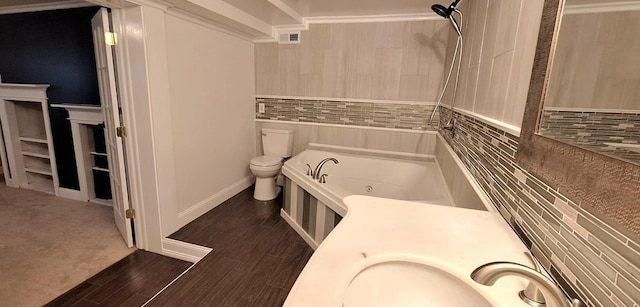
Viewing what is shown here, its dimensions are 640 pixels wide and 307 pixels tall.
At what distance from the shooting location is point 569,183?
0.62 m

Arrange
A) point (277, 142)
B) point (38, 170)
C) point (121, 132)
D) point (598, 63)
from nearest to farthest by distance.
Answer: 1. point (598, 63)
2. point (121, 132)
3. point (277, 142)
4. point (38, 170)

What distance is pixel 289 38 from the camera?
3.29m

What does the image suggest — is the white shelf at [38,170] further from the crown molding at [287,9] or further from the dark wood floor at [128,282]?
the crown molding at [287,9]

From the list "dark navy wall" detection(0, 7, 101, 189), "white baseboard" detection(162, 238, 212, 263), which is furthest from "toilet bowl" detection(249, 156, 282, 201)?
"dark navy wall" detection(0, 7, 101, 189)

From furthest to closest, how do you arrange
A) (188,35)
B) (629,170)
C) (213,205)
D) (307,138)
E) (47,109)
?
(307,138) → (47,109) → (213,205) → (188,35) → (629,170)

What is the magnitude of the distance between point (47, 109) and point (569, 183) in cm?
450

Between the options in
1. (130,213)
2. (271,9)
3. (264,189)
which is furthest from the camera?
(264,189)

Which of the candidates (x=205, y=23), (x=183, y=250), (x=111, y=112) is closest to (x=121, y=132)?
(x=111, y=112)

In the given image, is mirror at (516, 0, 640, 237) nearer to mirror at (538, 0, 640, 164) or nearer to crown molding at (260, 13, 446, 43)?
mirror at (538, 0, 640, 164)

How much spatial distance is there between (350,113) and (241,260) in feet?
6.53

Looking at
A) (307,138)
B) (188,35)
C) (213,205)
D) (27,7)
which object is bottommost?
(213,205)

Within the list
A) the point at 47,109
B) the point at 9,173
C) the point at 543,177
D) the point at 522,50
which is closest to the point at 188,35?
the point at 47,109

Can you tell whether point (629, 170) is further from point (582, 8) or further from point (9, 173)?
point (9, 173)

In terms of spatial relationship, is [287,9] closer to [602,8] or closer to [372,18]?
[372,18]
